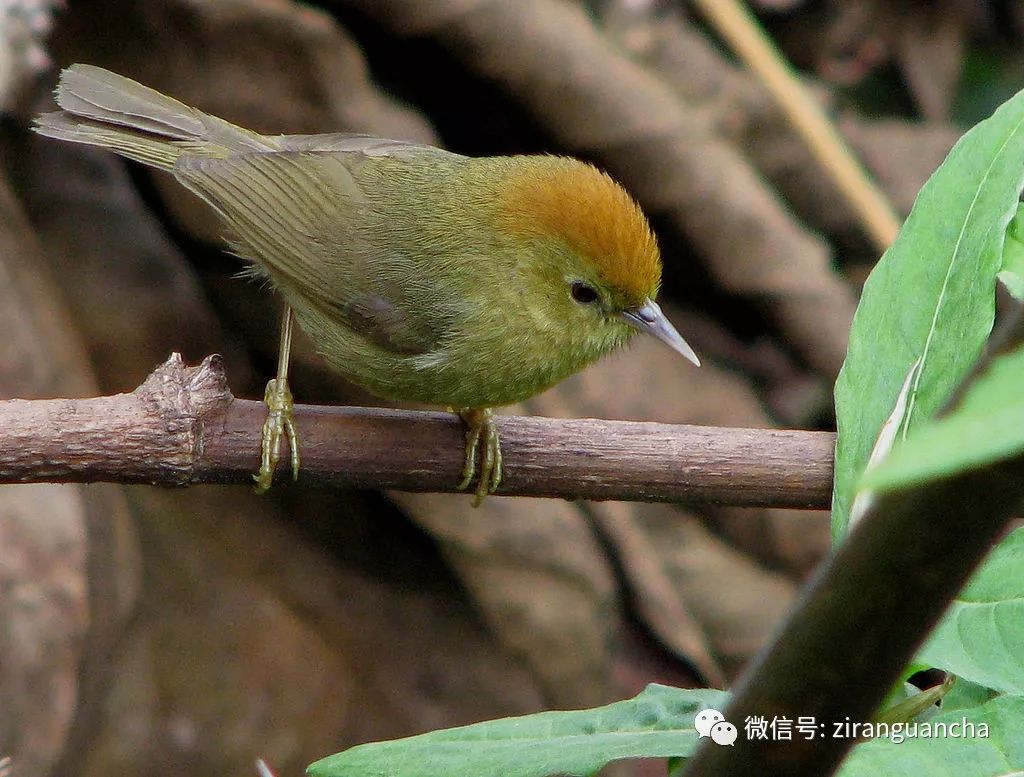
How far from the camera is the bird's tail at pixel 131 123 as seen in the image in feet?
10.0

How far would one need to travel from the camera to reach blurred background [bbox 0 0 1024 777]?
3844 mm

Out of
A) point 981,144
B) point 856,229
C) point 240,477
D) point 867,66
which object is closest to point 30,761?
point 240,477

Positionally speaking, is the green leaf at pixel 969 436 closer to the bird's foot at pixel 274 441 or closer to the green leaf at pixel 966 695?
the green leaf at pixel 966 695

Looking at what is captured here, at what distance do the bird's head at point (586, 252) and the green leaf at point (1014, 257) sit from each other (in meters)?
0.99

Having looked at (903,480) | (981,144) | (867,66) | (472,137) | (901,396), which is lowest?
(903,480)

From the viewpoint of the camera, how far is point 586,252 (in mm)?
2646

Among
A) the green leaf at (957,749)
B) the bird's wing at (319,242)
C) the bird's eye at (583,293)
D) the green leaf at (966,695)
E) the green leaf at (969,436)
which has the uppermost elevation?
the bird's wing at (319,242)

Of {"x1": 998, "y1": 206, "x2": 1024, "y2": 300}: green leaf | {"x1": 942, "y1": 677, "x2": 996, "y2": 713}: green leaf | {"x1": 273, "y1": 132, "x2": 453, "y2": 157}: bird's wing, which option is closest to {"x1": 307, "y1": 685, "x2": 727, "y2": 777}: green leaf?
{"x1": 942, "y1": 677, "x2": 996, "y2": 713}: green leaf

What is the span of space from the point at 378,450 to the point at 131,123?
1538 mm

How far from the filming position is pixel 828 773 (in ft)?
2.49

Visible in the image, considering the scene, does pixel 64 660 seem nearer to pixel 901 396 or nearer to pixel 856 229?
pixel 901 396

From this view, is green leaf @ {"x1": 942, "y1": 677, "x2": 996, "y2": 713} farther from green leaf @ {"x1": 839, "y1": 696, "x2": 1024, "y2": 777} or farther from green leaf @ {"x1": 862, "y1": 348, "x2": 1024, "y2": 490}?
green leaf @ {"x1": 862, "y1": 348, "x2": 1024, "y2": 490}

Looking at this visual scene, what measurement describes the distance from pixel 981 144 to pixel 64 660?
A: 271cm

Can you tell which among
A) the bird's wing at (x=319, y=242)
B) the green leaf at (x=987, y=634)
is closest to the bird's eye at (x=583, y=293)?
the bird's wing at (x=319, y=242)
